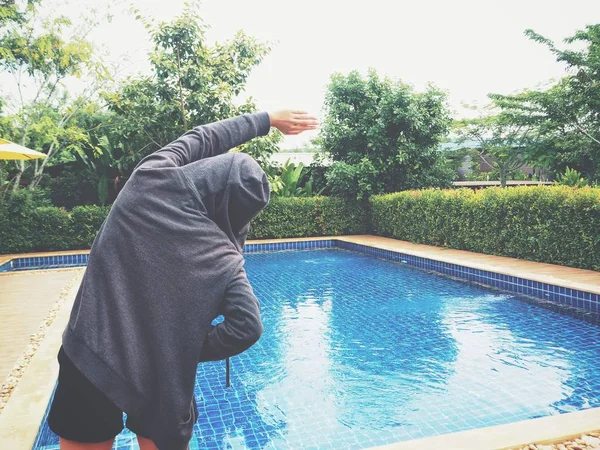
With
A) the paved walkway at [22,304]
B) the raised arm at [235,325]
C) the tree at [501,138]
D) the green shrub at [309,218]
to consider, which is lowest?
the paved walkway at [22,304]

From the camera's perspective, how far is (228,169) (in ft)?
Result: 4.50

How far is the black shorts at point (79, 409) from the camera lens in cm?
133

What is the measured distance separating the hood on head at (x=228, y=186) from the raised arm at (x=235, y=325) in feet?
0.64

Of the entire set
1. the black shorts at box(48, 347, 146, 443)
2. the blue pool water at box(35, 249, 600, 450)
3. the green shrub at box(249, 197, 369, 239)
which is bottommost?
the blue pool water at box(35, 249, 600, 450)

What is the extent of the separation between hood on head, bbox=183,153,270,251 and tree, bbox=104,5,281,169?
1080 centimetres

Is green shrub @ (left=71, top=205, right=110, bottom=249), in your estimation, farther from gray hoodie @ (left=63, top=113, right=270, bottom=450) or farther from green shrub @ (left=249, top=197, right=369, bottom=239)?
gray hoodie @ (left=63, top=113, right=270, bottom=450)

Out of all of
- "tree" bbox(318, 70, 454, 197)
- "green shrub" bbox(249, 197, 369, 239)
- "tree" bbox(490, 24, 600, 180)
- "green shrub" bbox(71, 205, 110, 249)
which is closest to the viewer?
"green shrub" bbox(71, 205, 110, 249)

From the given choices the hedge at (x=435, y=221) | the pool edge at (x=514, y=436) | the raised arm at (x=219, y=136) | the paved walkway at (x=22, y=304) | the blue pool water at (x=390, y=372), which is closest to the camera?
the raised arm at (x=219, y=136)

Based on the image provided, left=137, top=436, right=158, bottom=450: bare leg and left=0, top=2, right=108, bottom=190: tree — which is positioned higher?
left=0, top=2, right=108, bottom=190: tree

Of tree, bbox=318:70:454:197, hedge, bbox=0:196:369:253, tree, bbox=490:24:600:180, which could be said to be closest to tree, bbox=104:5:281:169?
hedge, bbox=0:196:369:253

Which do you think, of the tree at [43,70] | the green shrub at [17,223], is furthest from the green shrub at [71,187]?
the green shrub at [17,223]

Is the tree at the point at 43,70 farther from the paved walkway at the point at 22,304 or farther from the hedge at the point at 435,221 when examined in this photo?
the paved walkway at the point at 22,304

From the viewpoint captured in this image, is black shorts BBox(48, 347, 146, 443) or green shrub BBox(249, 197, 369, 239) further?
green shrub BBox(249, 197, 369, 239)

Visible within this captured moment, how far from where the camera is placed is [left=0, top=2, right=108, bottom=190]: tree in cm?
1062
